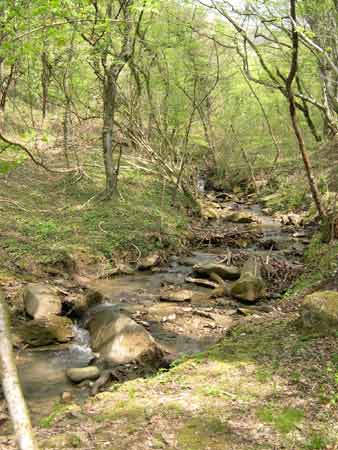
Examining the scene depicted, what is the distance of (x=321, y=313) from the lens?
19.1 ft

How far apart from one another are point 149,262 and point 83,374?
5.60m

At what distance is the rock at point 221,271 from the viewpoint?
10.8m

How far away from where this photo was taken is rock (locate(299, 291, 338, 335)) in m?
5.74

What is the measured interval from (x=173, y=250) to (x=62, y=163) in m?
8.29

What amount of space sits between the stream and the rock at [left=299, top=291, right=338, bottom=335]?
79.1 inches

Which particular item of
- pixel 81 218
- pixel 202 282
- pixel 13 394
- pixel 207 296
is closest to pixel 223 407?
pixel 13 394

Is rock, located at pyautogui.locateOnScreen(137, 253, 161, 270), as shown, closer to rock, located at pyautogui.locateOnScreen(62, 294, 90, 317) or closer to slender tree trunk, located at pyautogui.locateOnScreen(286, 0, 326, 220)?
rock, located at pyautogui.locateOnScreen(62, 294, 90, 317)

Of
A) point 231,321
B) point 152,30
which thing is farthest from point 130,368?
point 152,30

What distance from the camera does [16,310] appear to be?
26.5 feet

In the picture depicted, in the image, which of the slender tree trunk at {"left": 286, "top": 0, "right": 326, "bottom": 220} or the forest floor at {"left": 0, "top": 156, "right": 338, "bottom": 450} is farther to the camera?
the slender tree trunk at {"left": 286, "top": 0, "right": 326, "bottom": 220}

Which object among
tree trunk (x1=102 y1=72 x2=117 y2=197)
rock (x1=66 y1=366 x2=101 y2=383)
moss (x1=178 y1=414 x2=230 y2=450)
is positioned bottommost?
rock (x1=66 y1=366 x2=101 y2=383)

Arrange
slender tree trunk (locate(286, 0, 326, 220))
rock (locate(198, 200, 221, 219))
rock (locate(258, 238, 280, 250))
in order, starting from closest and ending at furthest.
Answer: slender tree trunk (locate(286, 0, 326, 220)) → rock (locate(258, 238, 280, 250)) → rock (locate(198, 200, 221, 219))

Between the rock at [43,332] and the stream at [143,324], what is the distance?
0.17m

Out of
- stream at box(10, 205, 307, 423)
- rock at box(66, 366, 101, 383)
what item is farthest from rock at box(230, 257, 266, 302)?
rock at box(66, 366, 101, 383)
